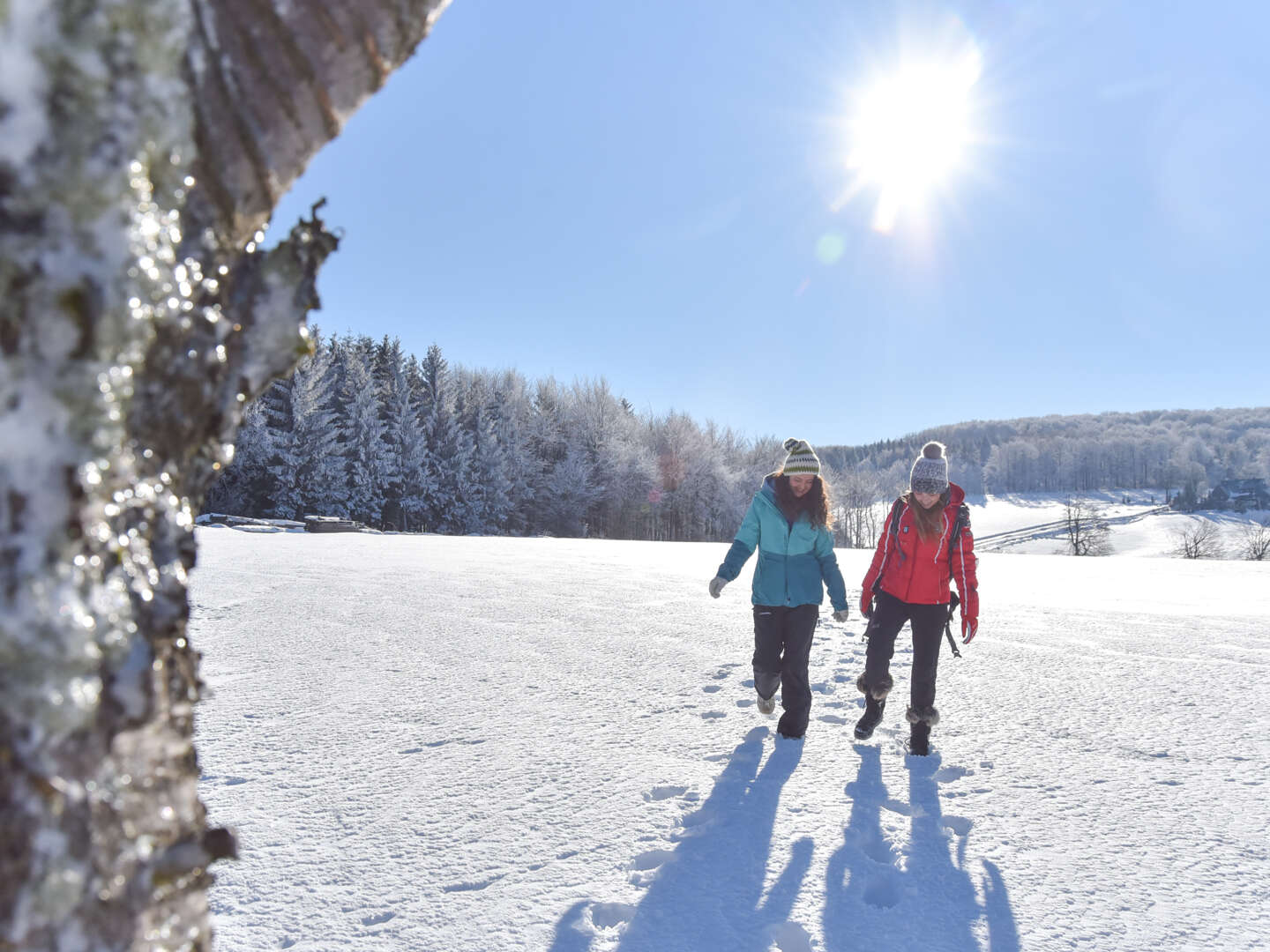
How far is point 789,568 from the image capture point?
366 centimetres

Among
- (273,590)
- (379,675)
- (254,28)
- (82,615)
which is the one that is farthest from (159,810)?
(273,590)

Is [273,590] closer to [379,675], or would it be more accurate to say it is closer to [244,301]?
[379,675]

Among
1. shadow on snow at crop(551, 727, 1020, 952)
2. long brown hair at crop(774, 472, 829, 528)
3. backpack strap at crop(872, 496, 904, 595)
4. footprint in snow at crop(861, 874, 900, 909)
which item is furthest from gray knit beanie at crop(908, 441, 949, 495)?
footprint in snow at crop(861, 874, 900, 909)

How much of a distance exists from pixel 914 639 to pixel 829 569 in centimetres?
57

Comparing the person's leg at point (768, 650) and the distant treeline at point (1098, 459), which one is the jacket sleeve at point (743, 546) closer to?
the person's leg at point (768, 650)

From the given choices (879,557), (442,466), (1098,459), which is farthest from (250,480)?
(1098,459)

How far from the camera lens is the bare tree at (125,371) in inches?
21.4

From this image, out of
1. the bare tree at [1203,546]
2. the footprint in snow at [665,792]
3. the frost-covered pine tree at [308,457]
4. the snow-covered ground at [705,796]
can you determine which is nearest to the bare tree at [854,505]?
the bare tree at [1203,546]

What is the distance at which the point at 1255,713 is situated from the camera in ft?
12.6

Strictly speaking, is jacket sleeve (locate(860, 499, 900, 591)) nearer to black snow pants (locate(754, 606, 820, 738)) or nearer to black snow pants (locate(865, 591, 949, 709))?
black snow pants (locate(865, 591, 949, 709))

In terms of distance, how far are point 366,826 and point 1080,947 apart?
2.35 m

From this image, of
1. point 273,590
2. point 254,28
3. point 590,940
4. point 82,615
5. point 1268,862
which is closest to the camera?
point 82,615

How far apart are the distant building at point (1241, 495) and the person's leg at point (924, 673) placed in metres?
103

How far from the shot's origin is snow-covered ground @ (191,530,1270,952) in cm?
198
